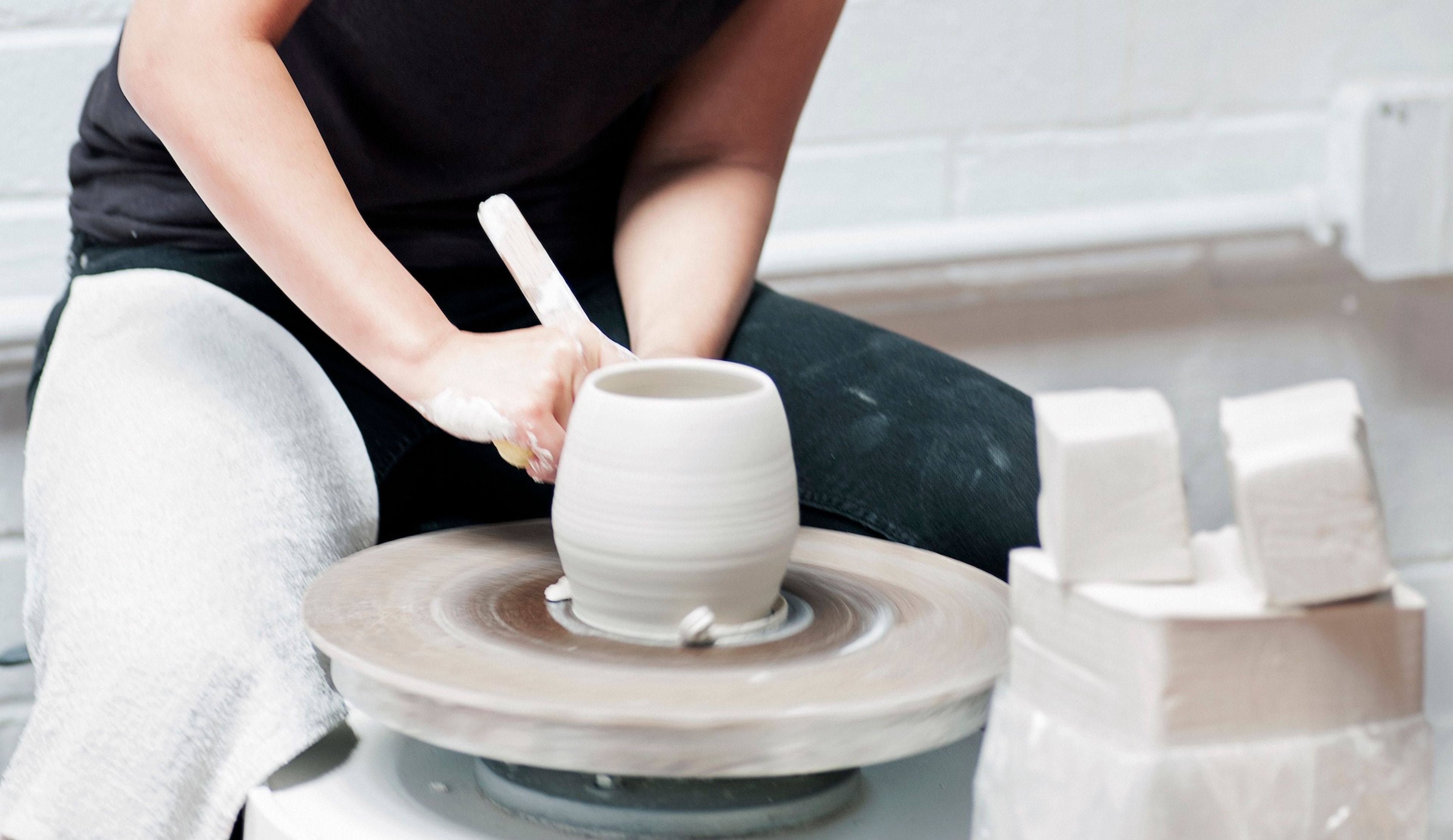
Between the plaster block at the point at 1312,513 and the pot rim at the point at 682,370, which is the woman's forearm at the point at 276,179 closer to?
the pot rim at the point at 682,370

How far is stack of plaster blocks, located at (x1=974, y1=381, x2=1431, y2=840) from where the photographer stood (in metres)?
0.52

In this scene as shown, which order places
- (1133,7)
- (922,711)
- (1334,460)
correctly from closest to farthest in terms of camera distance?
(1334,460), (922,711), (1133,7)

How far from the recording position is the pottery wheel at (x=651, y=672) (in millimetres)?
598

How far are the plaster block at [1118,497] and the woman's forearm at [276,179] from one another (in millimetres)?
410

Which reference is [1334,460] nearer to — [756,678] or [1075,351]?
[756,678]

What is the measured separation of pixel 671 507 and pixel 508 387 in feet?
0.46

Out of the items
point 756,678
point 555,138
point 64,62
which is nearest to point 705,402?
point 756,678

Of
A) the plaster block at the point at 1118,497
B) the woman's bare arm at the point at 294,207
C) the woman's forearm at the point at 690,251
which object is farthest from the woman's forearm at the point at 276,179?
the plaster block at the point at 1118,497

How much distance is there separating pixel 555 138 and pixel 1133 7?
1048 millimetres

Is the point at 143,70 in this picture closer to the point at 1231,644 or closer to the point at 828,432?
the point at 828,432

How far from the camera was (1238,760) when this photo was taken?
21.3 inches

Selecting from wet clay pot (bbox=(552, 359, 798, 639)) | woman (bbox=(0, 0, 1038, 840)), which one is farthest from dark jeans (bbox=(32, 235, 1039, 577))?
wet clay pot (bbox=(552, 359, 798, 639))

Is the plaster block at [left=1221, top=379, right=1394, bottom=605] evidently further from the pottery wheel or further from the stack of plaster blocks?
the pottery wheel

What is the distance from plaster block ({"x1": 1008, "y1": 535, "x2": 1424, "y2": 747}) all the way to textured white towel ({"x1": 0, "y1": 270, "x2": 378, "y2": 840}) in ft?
1.36
